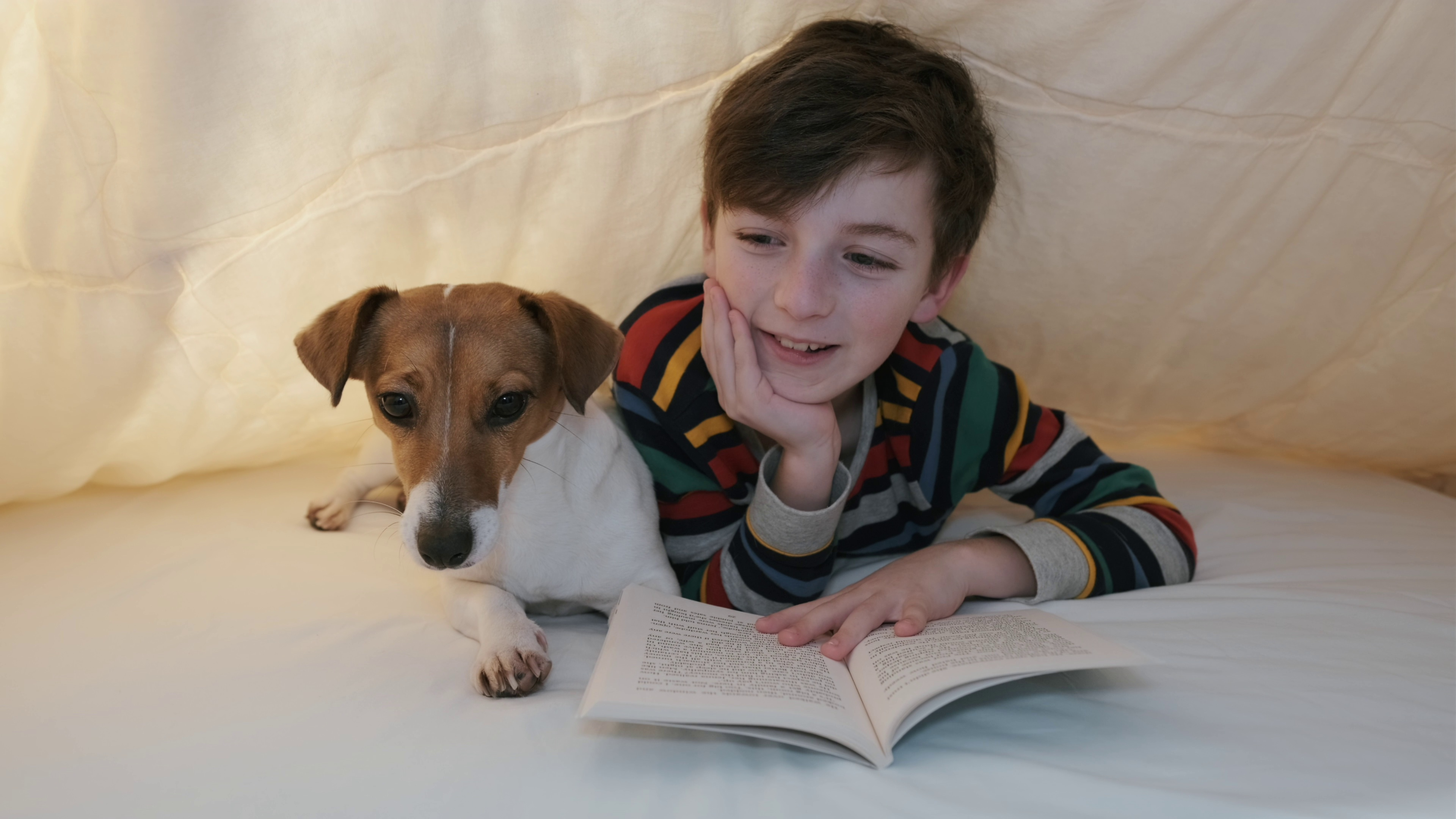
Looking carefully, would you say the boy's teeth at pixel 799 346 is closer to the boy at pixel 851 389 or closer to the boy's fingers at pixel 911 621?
the boy at pixel 851 389

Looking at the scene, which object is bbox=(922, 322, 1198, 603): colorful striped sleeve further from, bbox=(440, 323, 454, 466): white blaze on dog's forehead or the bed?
bbox=(440, 323, 454, 466): white blaze on dog's forehead

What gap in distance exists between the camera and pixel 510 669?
1336 millimetres

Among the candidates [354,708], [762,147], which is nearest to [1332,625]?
[762,147]

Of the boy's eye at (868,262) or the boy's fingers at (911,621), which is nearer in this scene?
the boy's fingers at (911,621)

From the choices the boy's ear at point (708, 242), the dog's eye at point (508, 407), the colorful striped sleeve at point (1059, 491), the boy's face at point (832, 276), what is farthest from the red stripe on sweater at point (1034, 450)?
the dog's eye at point (508, 407)

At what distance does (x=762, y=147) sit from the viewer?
5.47 ft

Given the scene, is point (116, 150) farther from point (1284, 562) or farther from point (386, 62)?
point (1284, 562)

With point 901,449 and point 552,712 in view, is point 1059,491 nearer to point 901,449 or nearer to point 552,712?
point 901,449

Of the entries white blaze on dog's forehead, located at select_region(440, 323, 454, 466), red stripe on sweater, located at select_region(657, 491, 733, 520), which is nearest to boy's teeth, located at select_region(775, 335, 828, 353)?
red stripe on sweater, located at select_region(657, 491, 733, 520)

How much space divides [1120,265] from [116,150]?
6.72 feet

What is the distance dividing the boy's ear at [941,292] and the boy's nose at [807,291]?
0.89 feet

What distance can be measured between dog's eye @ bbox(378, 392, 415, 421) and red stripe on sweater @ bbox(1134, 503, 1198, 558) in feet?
4.54

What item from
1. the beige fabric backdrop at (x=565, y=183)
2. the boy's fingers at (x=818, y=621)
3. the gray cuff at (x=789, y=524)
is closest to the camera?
the boy's fingers at (x=818, y=621)

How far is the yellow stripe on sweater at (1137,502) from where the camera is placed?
6.07ft
